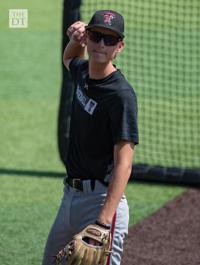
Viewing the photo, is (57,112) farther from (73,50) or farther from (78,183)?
(78,183)

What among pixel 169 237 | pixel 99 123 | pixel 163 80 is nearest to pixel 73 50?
pixel 99 123

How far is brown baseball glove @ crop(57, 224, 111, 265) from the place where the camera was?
175 inches

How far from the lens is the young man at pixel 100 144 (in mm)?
4539

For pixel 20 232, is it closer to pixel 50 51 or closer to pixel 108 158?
pixel 108 158

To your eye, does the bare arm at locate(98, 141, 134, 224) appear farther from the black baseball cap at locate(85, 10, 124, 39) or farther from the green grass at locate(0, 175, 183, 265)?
the green grass at locate(0, 175, 183, 265)

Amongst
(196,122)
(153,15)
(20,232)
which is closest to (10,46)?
(153,15)

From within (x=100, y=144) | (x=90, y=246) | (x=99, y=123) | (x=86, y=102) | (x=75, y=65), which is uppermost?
(x=75, y=65)

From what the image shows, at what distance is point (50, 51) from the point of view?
44.5ft

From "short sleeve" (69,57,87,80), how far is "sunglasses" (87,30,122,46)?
0.48 meters

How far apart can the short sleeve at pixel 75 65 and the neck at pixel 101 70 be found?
0.38 meters

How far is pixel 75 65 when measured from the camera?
529cm

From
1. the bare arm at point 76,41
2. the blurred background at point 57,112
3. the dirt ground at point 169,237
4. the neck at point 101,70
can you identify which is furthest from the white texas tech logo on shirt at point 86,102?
the dirt ground at point 169,237

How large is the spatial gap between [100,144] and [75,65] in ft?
2.39

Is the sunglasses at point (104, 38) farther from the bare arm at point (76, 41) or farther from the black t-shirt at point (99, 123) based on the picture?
the bare arm at point (76, 41)
